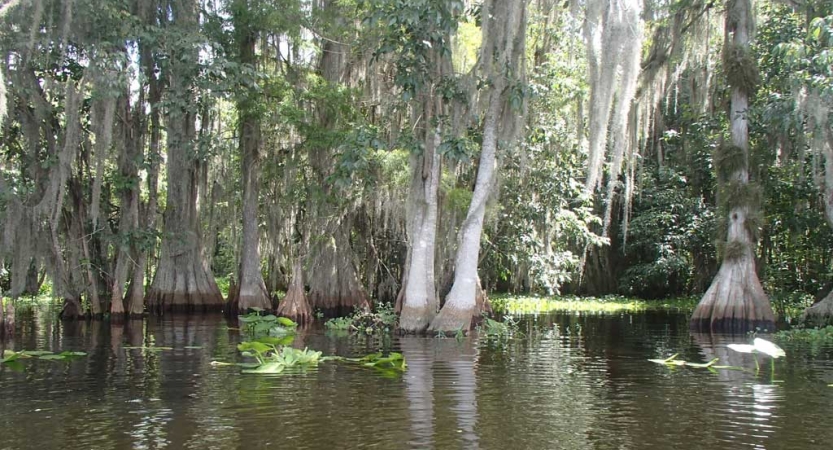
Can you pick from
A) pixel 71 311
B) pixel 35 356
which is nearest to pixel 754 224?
pixel 35 356

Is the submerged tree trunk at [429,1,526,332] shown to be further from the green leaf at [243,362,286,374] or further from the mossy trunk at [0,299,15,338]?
the mossy trunk at [0,299,15,338]

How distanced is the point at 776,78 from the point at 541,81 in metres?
5.13

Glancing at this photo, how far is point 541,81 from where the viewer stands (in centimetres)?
1847

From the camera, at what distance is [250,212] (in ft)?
70.2

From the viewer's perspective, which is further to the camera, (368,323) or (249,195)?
(249,195)

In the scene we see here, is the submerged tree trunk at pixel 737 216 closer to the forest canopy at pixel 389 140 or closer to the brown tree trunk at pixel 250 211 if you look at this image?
the forest canopy at pixel 389 140

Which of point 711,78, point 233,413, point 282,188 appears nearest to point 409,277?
point 282,188

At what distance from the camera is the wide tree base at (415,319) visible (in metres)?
14.9

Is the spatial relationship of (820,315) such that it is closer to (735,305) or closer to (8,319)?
(735,305)

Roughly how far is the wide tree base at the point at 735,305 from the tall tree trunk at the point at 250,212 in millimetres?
10953

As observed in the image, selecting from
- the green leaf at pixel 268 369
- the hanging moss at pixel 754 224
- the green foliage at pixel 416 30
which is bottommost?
the green leaf at pixel 268 369

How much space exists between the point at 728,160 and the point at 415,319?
7754 mm

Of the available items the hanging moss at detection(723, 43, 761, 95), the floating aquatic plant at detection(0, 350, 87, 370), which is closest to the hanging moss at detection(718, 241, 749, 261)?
the hanging moss at detection(723, 43, 761, 95)

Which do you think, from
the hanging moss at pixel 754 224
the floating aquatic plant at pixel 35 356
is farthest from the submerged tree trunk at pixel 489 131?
the floating aquatic plant at pixel 35 356
